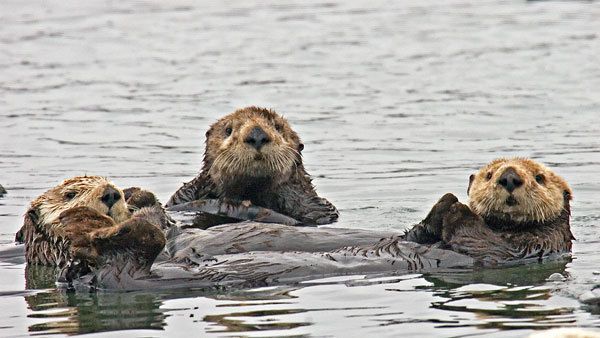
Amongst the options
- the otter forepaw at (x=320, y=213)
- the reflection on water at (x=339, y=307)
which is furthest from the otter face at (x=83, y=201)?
the otter forepaw at (x=320, y=213)

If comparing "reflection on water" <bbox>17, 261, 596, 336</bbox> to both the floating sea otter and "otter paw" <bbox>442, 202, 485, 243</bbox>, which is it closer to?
the floating sea otter

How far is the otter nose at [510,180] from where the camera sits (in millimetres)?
8039

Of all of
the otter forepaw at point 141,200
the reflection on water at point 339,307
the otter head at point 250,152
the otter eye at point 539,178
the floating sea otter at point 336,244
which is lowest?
the reflection on water at point 339,307

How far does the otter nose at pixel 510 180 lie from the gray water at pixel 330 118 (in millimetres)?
589

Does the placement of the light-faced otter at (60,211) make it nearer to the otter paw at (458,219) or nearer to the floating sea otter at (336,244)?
the floating sea otter at (336,244)

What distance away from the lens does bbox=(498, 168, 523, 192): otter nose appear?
8.04 m

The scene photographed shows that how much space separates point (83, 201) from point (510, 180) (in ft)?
8.87

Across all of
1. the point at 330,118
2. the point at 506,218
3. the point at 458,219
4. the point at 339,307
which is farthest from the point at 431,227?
the point at 330,118

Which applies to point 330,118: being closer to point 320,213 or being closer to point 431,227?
point 320,213

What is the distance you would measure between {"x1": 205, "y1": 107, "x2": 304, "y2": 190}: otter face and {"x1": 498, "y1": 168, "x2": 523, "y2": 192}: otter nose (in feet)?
6.56

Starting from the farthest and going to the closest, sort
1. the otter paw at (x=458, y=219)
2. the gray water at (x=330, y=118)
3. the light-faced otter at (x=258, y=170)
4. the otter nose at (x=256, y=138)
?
the light-faced otter at (x=258, y=170) → the otter nose at (x=256, y=138) → the otter paw at (x=458, y=219) → the gray water at (x=330, y=118)

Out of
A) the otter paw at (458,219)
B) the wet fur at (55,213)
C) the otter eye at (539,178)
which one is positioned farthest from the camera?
the otter eye at (539,178)

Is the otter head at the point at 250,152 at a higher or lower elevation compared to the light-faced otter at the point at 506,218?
higher

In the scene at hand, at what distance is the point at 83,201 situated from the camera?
8.01m
